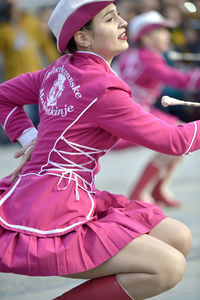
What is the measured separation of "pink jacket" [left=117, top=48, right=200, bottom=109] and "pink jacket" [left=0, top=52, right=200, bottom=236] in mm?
2277

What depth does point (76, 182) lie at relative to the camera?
2.32 meters

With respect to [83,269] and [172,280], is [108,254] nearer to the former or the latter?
[83,269]

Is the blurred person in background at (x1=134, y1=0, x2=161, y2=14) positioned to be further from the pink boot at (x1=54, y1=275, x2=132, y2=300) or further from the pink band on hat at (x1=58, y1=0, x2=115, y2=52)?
the pink boot at (x1=54, y1=275, x2=132, y2=300)

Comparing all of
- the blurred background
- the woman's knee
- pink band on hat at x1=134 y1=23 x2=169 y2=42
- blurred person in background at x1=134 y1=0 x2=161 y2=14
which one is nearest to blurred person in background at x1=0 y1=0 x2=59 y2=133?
the blurred background

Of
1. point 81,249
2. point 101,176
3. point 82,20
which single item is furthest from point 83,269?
point 101,176

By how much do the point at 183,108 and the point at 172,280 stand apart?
5.17 meters

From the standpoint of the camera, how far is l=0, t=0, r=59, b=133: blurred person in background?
24.3 feet

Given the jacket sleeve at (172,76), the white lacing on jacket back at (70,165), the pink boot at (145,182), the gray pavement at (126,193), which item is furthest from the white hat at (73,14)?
the pink boot at (145,182)

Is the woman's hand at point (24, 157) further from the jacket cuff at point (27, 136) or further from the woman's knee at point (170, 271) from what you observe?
the woman's knee at point (170, 271)

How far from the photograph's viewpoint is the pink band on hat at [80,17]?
232 centimetres

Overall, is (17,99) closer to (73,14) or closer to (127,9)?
(73,14)

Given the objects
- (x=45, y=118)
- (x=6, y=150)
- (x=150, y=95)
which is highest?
(x=45, y=118)

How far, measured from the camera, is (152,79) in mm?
4727

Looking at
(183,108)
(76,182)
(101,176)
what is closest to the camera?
(76,182)
